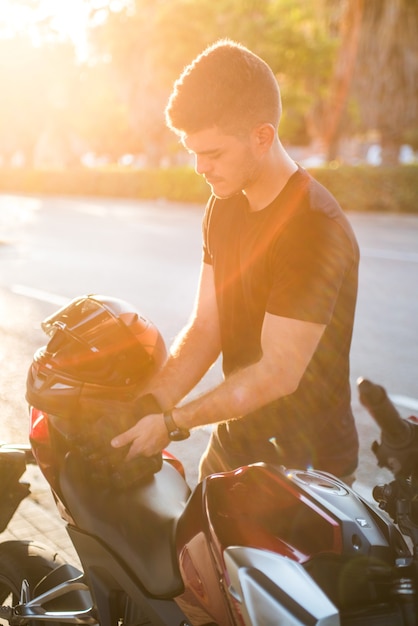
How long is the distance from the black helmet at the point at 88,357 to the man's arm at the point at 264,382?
0.17m

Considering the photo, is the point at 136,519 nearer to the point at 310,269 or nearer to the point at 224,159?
the point at 310,269

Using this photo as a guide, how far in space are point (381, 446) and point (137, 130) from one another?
4105cm

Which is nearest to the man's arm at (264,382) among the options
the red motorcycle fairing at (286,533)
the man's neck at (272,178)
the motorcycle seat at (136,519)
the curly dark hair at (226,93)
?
the motorcycle seat at (136,519)

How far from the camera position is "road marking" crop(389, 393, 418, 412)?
5.87 metres

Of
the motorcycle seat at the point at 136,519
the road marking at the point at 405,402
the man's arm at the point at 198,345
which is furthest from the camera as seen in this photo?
the road marking at the point at 405,402

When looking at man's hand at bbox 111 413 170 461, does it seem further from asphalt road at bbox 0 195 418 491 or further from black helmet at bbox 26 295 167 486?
asphalt road at bbox 0 195 418 491

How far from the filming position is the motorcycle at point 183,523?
1713 millimetres

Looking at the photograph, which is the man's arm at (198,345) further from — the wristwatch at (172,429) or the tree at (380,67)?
the tree at (380,67)

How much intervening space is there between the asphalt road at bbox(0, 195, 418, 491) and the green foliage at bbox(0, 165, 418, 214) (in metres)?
1.22

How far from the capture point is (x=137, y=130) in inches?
1634

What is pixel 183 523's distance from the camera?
2006 millimetres

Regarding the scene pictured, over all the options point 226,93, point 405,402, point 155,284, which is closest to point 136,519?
point 226,93

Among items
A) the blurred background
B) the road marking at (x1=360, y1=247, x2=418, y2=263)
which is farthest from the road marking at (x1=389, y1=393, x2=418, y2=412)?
the blurred background

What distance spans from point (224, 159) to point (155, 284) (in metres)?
8.96
